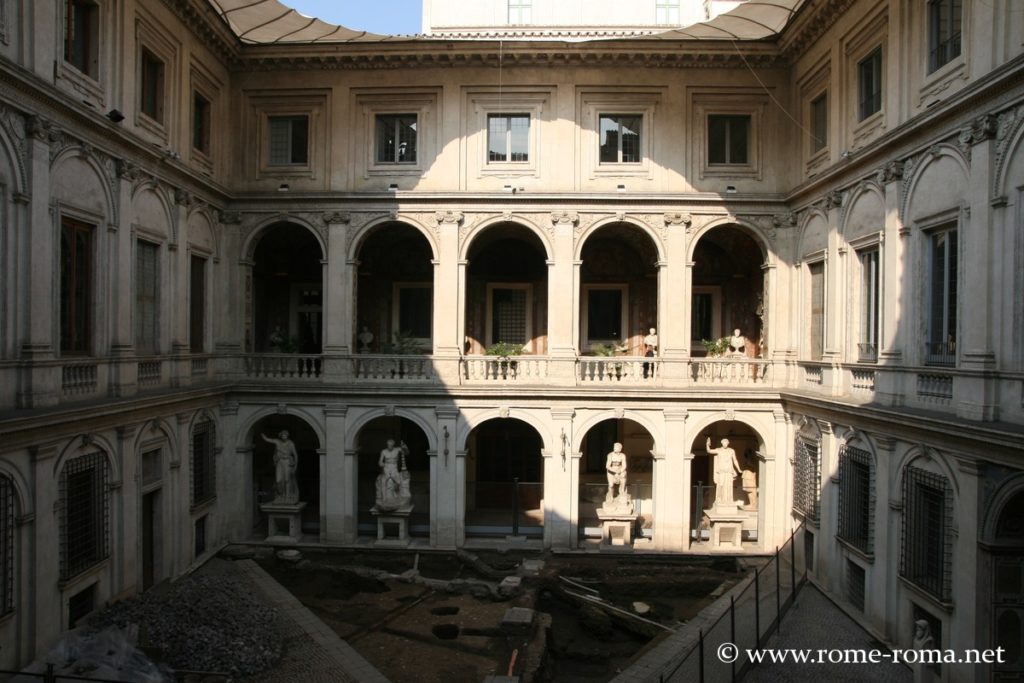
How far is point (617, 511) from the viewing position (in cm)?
2020

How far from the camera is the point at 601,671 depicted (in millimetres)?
13656

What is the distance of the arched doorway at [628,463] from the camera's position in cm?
2325

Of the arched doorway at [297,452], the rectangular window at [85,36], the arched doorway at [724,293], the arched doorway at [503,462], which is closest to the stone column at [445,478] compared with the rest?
the arched doorway at [503,462]

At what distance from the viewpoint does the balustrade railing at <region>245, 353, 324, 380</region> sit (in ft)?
67.5

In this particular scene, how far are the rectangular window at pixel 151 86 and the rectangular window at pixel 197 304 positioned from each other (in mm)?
3812

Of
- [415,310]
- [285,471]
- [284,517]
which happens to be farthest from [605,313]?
[284,517]

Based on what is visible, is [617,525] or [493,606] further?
[617,525]

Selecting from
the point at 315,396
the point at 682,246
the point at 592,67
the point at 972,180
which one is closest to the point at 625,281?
the point at 682,246

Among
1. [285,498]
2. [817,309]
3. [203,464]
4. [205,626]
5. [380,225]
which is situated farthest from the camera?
[380,225]

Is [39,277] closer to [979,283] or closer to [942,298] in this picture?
[979,283]

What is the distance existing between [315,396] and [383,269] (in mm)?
5741

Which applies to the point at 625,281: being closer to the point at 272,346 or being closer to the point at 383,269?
the point at 383,269

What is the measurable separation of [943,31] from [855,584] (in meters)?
11.4

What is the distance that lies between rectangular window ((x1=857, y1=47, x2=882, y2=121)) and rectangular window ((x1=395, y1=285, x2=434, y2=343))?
13.9 meters
